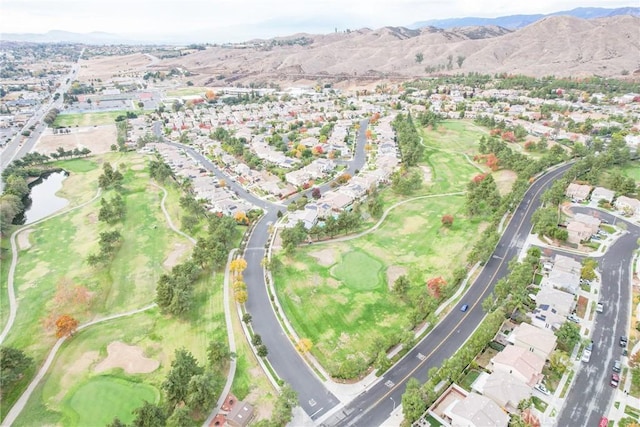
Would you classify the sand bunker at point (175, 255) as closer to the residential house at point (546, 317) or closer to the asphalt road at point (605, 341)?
the residential house at point (546, 317)

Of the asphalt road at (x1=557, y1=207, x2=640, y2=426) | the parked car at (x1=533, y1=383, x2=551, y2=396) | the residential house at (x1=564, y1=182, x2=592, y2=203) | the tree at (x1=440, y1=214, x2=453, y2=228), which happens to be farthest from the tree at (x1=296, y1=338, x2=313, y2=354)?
the residential house at (x1=564, y1=182, x2=592, y2=203)

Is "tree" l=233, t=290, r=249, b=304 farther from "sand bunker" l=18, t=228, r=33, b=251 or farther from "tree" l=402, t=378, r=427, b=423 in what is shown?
"sand bunker" l=18, t=228, r=33, b=251

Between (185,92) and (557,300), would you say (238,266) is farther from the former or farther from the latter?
(185,92)

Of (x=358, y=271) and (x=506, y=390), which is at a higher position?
(x=506, y=390)

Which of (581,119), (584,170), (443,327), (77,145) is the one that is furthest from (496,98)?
(77,145)

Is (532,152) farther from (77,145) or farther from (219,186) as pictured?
(77,145)

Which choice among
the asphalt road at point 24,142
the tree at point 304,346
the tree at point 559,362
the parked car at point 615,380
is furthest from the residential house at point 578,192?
the asphalt road at point 24,142

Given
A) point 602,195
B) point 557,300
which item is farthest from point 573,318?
point 602,195
